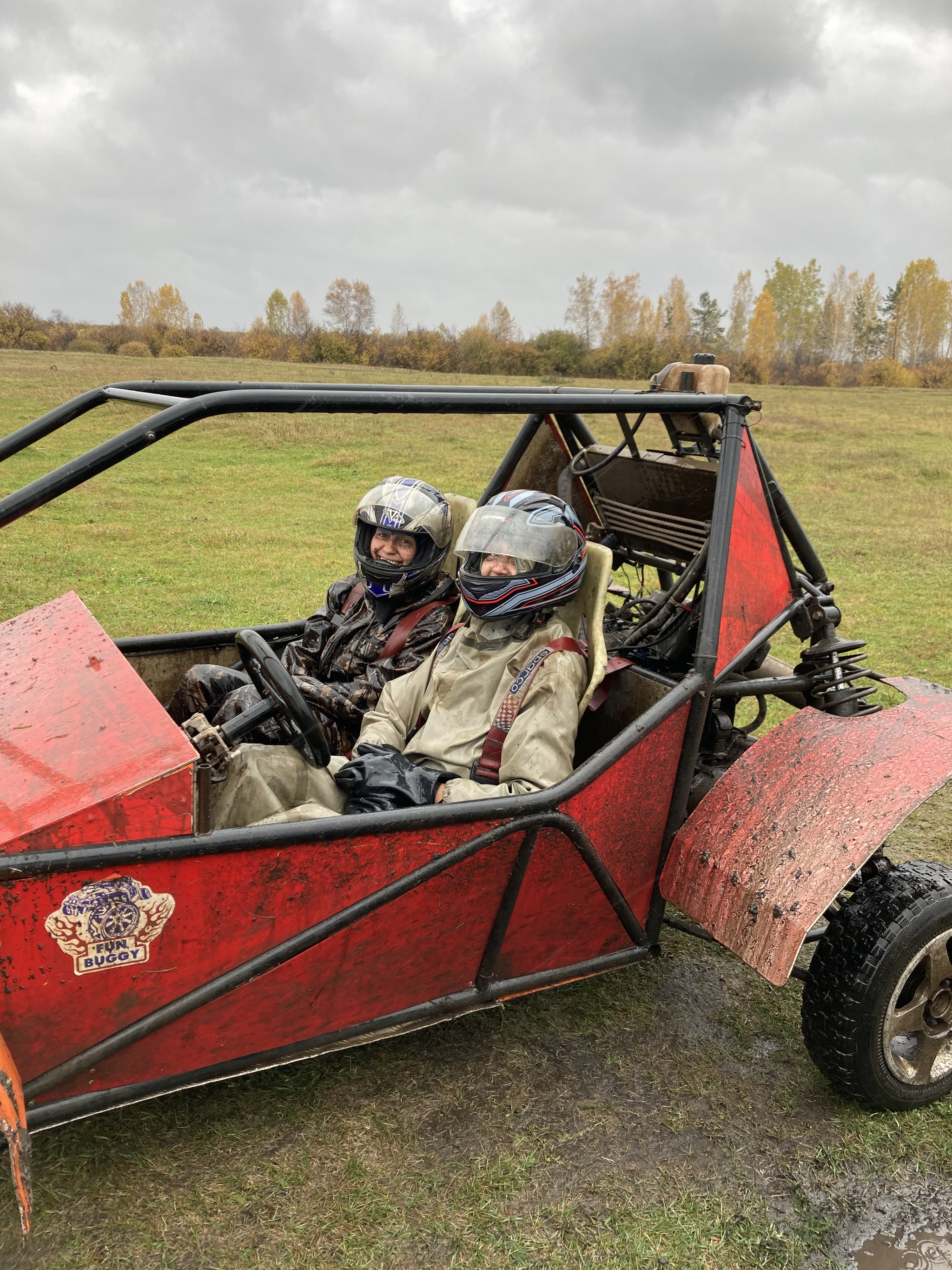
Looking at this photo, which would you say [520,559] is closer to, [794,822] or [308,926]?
[794,822]

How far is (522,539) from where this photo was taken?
3012mm

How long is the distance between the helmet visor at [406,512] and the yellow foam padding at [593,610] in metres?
0.66

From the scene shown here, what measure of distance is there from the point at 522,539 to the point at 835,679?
1.11 metres

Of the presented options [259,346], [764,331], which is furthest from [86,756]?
[764,331]

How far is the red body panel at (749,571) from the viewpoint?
2861mm

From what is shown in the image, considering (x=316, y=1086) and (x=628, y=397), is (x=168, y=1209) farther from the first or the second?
(x=628, y=397)

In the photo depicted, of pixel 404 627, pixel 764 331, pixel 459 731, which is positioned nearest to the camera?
pixel 459 731

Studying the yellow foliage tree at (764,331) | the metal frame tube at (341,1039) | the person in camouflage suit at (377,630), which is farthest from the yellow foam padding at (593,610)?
the yellow foliage tree at (764,331)

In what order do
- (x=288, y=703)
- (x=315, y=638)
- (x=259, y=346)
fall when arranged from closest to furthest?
(x=288, y=703) → (x=315, y=638) → (x=259, y=346)

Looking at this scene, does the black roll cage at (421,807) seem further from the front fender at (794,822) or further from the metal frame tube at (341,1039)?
the front fender at (794,822)

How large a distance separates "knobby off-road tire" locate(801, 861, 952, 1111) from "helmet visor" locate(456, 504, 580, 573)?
134cm

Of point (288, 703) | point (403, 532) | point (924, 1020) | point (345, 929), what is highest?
point (403, 532)

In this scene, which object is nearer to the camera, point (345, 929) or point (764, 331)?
point (345, 929)

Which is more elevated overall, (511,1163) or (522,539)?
(522,539)
